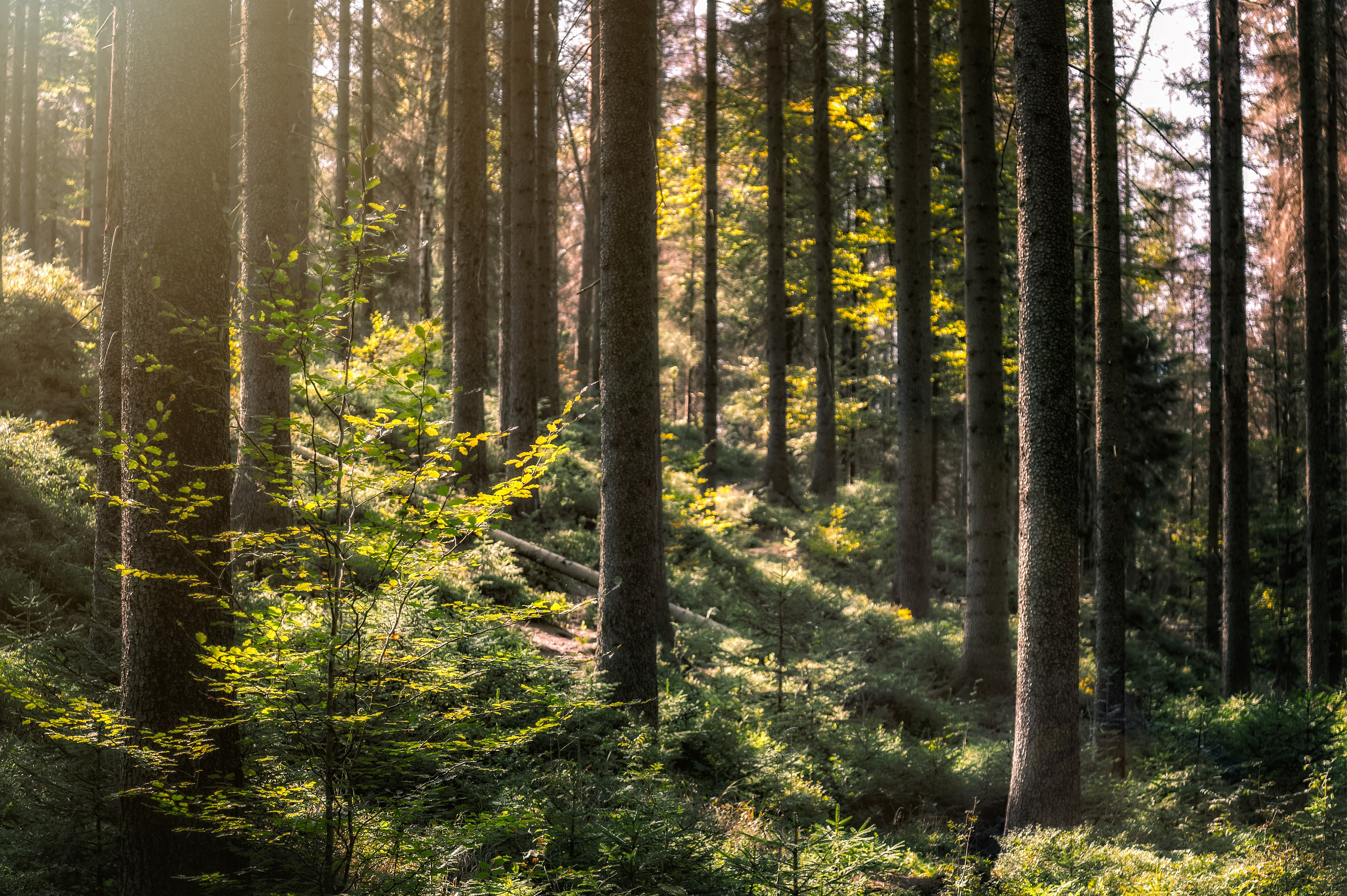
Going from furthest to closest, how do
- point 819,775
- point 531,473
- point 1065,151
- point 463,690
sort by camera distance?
1. point 819,775
2. point 1065,151
3. point 463,690
4. point 531,473

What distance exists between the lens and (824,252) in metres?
17.8

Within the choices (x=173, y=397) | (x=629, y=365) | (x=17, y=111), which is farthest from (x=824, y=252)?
(x=17, y=111)

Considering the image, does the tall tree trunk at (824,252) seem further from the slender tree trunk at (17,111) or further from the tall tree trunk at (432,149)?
the slender tree trunk at (17,111)

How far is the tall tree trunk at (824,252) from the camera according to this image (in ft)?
56.9

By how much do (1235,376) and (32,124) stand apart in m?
29.4

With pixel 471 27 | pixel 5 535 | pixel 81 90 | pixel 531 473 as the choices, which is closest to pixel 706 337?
pixel 471 27

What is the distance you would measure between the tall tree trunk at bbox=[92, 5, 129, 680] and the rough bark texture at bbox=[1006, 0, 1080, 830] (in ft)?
20.3

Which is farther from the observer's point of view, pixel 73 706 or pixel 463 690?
pixel 463 690

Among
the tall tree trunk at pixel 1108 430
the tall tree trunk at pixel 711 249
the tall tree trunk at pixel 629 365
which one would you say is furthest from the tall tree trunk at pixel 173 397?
the tall tree trunk at pixel 711 249

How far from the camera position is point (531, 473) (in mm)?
3756

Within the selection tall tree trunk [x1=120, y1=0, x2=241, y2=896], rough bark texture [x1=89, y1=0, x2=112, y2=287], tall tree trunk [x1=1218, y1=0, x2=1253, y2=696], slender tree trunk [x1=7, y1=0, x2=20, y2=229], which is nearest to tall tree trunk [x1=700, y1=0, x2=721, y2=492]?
tall tree trunk [x1=1218, y1=0, x2=1253, y2=696]

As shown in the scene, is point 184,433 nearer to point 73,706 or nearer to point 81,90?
point 73,706

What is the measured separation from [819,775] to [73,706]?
5.84 meters

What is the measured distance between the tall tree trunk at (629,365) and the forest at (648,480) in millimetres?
45
